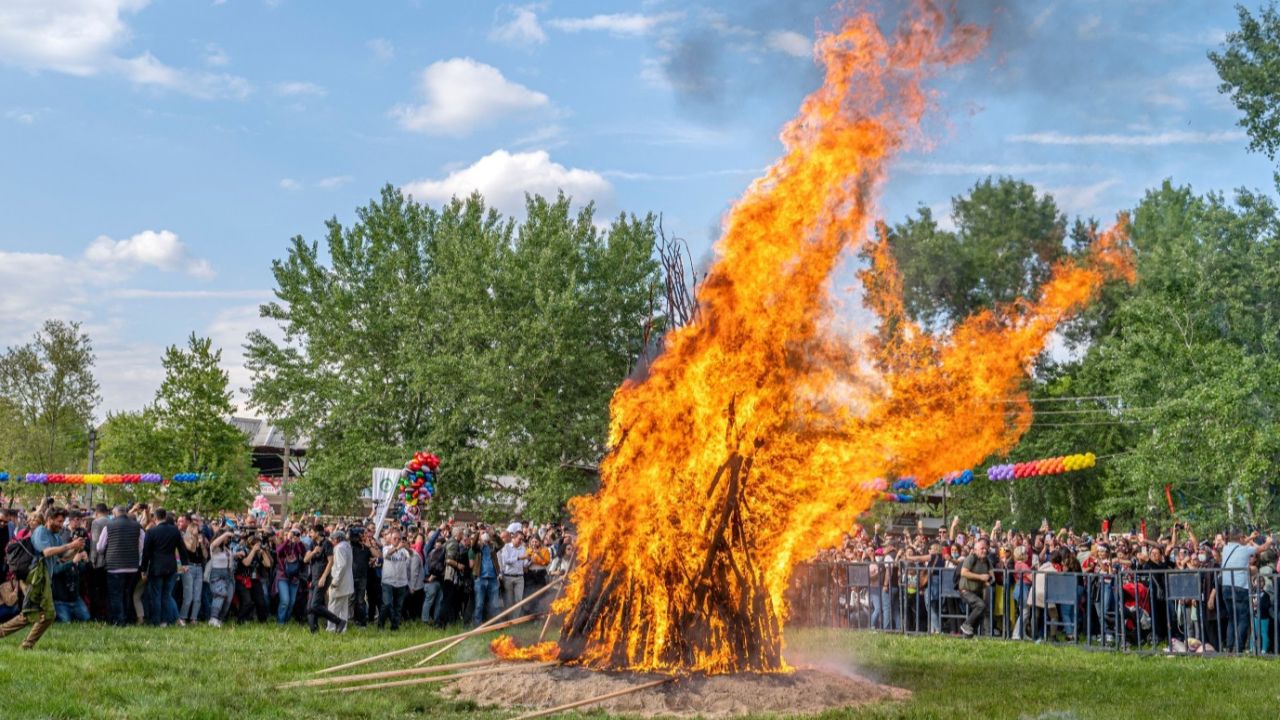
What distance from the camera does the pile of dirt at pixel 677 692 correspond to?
10.0 meters

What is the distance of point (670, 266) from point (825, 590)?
11.1 meters

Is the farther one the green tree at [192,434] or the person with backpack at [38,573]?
the green tree at [192,434]

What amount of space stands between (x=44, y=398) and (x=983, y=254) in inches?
1569

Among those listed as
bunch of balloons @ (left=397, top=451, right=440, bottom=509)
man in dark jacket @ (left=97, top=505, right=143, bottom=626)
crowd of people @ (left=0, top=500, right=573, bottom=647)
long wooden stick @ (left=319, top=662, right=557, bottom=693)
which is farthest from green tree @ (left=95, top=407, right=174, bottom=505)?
long wooden stick @ (left=319, top=662, right=557, bottom=693)

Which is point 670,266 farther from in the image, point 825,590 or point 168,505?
point 168,505

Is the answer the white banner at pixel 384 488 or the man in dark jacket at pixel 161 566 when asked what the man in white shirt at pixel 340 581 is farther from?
the white banner at pixel 384 488

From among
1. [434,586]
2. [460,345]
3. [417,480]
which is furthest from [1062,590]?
[460,345]

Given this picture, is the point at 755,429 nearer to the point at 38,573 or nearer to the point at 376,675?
the point at 376,675

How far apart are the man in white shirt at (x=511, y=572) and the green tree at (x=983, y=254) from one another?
25707mm

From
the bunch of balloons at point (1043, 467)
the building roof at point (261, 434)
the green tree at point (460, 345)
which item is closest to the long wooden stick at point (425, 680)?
the bunch of balloons at point (1043, 467)

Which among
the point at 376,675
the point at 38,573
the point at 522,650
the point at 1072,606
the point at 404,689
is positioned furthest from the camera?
the point at 1072,606

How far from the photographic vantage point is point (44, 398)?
4838 cm

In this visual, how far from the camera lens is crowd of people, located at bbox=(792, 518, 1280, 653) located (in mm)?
16188

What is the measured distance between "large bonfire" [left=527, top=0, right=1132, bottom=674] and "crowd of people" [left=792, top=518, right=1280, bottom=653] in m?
6.71
